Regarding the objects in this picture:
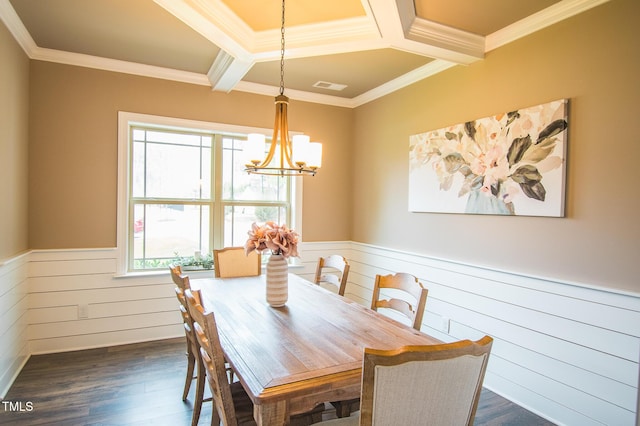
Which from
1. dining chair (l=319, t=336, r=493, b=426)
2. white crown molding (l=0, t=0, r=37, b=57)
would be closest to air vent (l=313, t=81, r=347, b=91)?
Result: white crown molding (l=0, t=0, r=37, b=57)

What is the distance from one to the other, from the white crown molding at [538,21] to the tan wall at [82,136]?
2.59 metres

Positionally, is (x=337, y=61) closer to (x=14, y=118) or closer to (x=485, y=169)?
(x=485, y=169)

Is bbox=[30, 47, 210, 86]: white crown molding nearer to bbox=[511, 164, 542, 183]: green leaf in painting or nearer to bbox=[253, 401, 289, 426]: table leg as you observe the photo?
bbox=[511, 164, 542, 183]: green leaf in painting

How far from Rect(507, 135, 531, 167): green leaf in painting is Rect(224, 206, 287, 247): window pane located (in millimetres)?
2547

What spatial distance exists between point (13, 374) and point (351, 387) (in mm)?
2843

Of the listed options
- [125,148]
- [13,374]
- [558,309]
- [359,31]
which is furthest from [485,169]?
[13,374]

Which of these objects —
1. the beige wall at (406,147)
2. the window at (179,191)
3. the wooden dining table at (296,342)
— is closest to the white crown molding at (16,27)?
the beige wall at (406,147)

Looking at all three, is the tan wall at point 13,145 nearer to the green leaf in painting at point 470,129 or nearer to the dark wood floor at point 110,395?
the dark wood floor at point 110,395

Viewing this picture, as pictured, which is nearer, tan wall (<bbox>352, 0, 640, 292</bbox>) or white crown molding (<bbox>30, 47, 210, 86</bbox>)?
tan wall (<bbox>352, 0, 640, 292</bbox>)

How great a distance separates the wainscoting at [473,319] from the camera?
6.85 ft

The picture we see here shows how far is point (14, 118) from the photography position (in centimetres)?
280

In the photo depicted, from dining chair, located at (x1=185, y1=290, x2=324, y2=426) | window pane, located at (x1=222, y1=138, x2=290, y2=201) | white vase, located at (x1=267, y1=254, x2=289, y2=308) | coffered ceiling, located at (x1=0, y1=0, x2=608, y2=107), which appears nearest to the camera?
dining chair, located at (x1=185, y1=290, x2=324, y2=426)

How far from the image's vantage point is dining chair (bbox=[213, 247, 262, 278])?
3.14 m

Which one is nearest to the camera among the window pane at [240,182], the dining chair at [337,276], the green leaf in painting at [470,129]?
the dining chair at [337,276]
